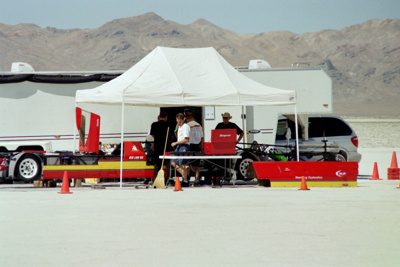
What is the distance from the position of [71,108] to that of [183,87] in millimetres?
5381

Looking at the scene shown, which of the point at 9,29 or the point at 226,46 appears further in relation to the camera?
the point at 9,29

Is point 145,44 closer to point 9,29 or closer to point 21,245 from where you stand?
point 9,29

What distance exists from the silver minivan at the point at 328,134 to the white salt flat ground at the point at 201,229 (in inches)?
270

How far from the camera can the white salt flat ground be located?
23.2 ft

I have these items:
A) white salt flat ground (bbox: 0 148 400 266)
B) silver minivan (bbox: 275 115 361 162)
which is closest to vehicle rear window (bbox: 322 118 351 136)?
silver minivan (bbox: 275 115 361 162)

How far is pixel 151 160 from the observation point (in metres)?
16.5

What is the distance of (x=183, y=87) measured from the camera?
1638 centimetres

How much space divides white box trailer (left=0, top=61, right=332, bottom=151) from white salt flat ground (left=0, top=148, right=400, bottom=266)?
6416 millimetres

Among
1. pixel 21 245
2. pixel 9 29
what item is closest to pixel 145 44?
pixel 9 29

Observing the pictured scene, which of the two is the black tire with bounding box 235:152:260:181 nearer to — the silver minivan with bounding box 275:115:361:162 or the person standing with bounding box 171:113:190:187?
the person standing with bounding box 171:113:190:187

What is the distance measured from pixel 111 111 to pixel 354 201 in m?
10.2

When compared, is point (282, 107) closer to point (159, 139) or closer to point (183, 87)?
point (183, 87)

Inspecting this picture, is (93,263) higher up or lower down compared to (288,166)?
lower down

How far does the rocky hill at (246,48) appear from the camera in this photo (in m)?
133
